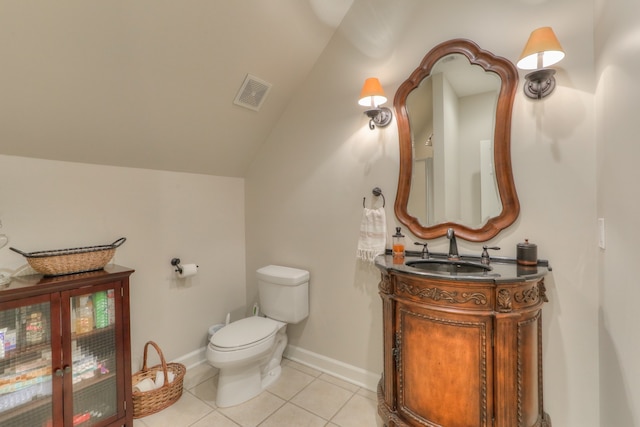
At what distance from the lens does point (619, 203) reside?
114cm

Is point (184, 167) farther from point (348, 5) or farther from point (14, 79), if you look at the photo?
point (348, 5)

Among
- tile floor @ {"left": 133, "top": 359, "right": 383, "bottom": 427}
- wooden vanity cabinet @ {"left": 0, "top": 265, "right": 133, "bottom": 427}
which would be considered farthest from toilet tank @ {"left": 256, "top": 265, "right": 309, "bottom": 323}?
wooden vanity cabinet @ {"left": 0, "top": 265, "right": 133, "bottom": 427}

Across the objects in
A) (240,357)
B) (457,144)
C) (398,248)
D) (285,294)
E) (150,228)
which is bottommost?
(240,357)

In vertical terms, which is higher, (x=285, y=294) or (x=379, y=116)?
(x=379, y=116)

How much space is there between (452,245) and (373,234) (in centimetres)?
51

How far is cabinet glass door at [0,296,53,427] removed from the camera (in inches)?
53.9

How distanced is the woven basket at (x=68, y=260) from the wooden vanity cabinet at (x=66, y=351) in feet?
0.14

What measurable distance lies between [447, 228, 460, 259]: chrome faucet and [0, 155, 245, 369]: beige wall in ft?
6.52

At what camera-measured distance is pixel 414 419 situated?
57.3 inches

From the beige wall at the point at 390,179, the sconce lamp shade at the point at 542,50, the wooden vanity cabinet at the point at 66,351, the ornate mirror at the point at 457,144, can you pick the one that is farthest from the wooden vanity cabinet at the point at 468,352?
the wooden vanity cabinet at the point at 66,351

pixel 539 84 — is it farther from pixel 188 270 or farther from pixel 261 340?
pixel 188 270

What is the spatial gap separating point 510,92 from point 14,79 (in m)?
2.55

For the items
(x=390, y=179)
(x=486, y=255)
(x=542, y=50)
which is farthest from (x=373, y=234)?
(x=542, y=50)

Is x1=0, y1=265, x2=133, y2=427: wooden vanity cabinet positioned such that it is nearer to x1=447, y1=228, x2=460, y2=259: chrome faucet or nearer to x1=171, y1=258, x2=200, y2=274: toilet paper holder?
x1=171, y1=258, x2=200, y2=274: toilet paper holder
